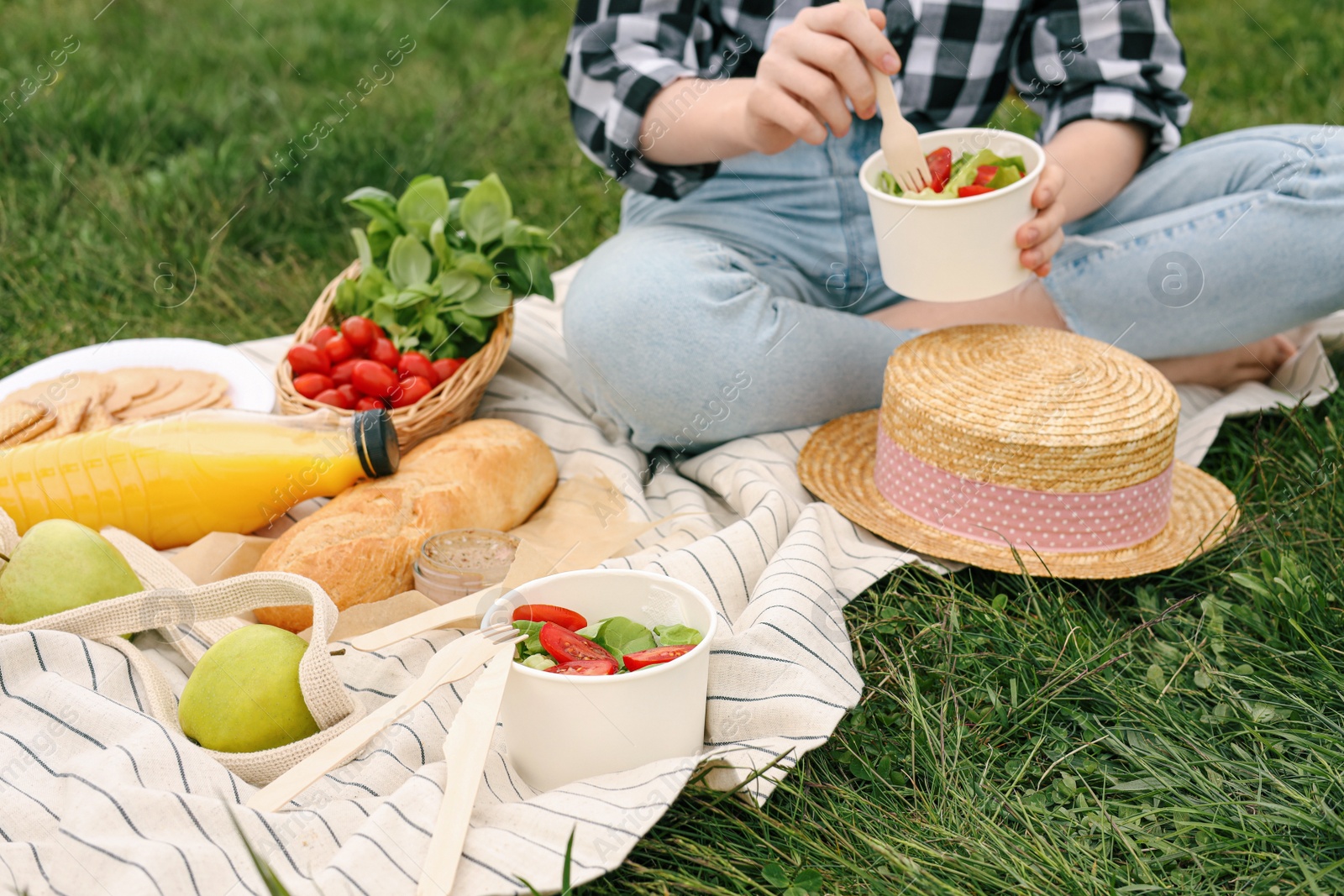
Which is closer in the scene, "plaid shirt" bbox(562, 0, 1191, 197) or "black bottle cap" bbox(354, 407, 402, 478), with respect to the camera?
"black bottle cap" bbox(354, 407, 402, 478)

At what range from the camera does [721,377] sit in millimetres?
1632

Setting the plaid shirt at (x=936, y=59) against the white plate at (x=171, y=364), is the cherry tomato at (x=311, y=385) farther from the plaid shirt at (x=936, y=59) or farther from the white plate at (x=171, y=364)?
the plaid shirt at (x=936, y=59)

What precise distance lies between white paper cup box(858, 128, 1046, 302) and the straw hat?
0.10m

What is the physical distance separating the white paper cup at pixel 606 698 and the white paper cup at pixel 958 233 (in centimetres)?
61

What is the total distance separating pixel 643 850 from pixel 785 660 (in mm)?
253

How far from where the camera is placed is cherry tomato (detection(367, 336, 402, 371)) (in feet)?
5.54

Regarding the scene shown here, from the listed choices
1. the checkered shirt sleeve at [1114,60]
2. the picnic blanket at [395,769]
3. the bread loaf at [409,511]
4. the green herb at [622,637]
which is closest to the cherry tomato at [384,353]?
the bread loaf at [409,511]

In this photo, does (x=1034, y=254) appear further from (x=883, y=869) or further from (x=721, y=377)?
(x=883, y=869)

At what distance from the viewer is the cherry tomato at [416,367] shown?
1673mm

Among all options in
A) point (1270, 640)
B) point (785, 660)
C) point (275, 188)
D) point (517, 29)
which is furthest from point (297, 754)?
point (517, 29)

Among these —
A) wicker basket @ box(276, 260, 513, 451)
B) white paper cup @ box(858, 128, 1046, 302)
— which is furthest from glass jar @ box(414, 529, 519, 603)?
white paper cup @ box(858, 128, 1046, 302)

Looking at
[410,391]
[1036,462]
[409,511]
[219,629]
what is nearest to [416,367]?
[410,391]

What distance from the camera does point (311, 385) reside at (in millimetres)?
1630

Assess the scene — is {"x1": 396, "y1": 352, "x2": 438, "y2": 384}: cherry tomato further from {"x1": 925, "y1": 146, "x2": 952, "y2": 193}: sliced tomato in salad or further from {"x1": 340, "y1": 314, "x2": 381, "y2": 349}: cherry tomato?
{"x1": 925, "y1": 146, "x2": 952, "y2": 193}: sliced tomato in salad
